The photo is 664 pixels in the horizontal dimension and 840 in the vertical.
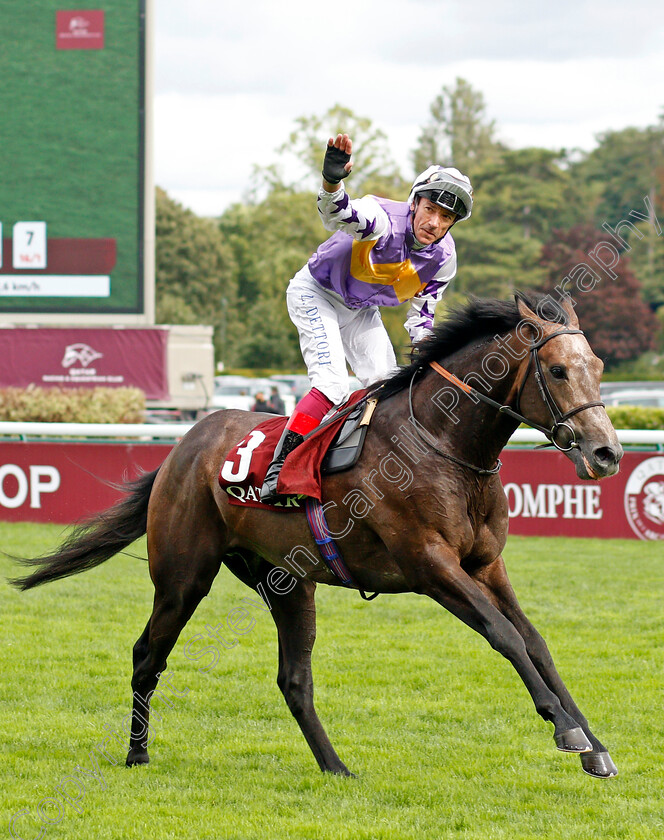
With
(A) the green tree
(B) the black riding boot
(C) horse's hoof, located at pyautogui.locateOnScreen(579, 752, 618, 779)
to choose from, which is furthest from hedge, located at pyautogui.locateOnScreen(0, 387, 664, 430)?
(A) the green tree

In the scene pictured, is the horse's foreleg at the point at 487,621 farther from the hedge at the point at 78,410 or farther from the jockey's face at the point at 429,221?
the hedge at the point at 78,410

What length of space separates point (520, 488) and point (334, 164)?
20.7 feet

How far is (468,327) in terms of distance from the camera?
3658 millimetres

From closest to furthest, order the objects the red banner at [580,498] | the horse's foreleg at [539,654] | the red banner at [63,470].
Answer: the horse's foreleg at [539,654]
the red banner at [580,498]
the red banner at [63,470]

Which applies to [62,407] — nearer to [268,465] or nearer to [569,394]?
[268,465]

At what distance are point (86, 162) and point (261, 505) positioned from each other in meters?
9.18

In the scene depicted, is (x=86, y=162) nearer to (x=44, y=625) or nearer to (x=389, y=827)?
(x=44, y=625)

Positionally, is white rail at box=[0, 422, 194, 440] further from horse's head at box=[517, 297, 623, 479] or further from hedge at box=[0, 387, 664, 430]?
horse's head at box=[517, 297, 623, 479]

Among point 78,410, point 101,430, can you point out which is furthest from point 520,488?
point 78,410

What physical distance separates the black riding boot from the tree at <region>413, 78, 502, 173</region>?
60820mm

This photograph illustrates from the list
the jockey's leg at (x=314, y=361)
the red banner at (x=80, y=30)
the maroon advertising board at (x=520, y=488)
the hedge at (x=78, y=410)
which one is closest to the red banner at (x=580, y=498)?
the maroon advertising board at (x=520, y=488)

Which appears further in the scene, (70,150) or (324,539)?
(70,150)

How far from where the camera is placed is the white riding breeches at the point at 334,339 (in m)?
3.99

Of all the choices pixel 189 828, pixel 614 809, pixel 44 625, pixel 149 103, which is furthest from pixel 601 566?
pixel 149 103
